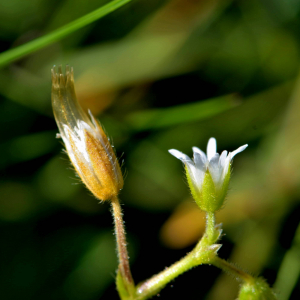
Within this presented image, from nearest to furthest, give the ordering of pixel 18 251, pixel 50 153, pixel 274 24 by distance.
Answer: pixel 18 251 < pixel 50 153 < pixel 274 24

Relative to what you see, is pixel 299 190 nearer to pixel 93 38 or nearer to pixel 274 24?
pixel 274 24

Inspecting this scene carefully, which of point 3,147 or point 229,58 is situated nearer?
point 3,147

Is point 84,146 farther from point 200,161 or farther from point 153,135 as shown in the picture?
point 153,135

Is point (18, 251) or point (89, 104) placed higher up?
point (89, 104)

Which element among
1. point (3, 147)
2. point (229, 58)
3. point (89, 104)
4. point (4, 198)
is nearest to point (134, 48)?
point (89, 104)

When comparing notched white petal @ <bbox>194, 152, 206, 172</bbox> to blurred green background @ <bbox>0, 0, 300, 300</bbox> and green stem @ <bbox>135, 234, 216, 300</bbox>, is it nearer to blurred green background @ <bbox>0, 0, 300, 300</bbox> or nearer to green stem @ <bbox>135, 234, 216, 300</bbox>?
green stem @ <bbox>135, 234, 216, 300</bbox>

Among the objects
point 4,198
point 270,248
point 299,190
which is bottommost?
point 270,248

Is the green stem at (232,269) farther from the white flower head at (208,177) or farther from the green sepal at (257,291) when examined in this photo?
the white flower head at (208,177)

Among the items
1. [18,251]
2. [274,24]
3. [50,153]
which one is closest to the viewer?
[18,251]
